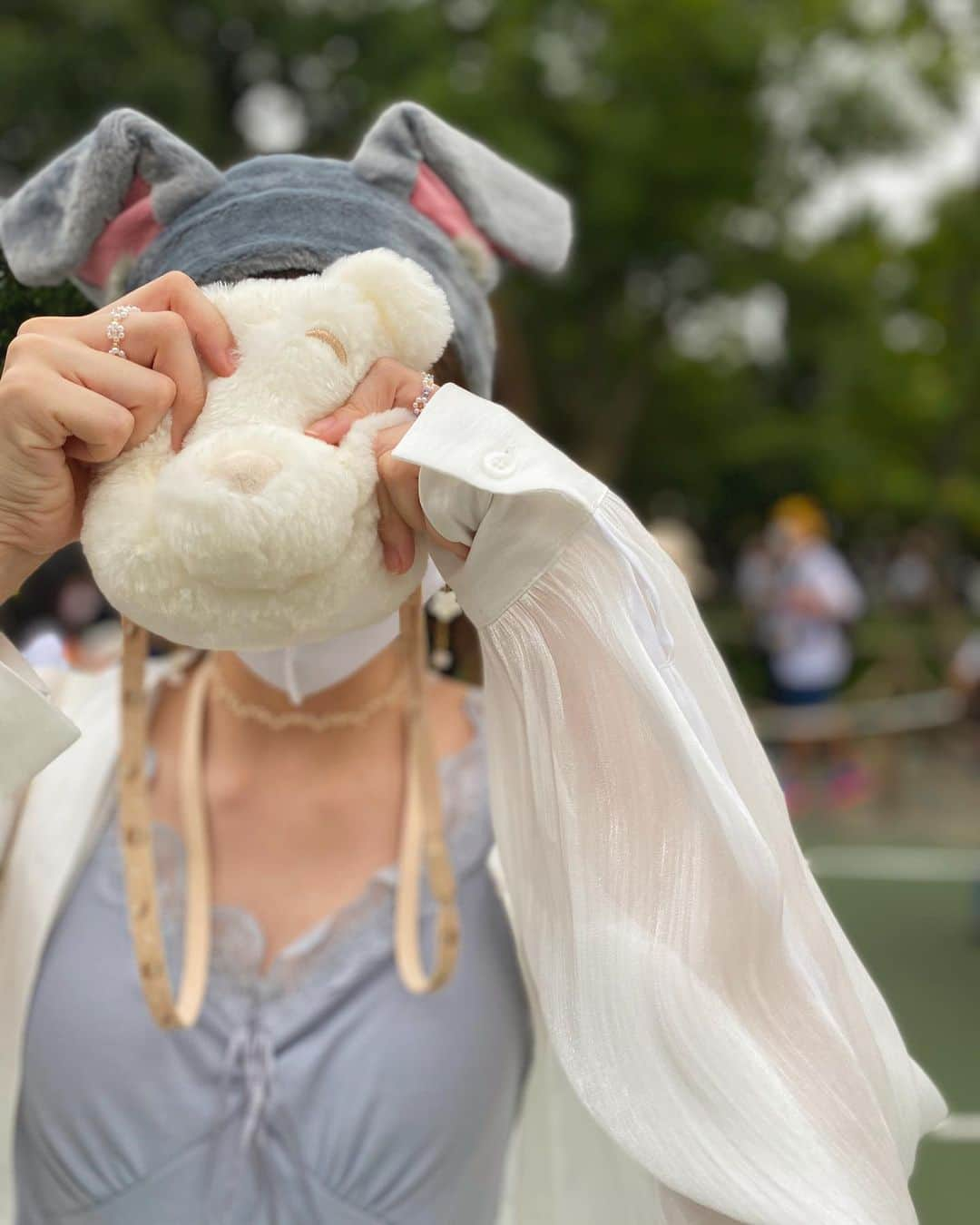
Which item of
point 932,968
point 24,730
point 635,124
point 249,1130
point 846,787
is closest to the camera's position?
point 24,730

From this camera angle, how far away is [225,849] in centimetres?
123

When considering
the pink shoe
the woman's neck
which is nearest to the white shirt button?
the woman's neck

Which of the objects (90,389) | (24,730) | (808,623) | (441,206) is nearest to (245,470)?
(90,389)

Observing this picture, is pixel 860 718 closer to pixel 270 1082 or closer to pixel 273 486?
pixel 270 1082

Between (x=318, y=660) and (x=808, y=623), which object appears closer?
(x=318, y=660)

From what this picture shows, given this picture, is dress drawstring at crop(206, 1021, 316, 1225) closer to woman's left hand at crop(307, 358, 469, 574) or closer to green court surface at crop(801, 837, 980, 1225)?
woman's left hand at crop(307, 358, 469, 574)

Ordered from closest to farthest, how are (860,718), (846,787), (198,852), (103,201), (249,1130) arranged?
(103,201), (249,1130), (198,852), (846,787), (860,718)

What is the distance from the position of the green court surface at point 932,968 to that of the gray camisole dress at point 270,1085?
1.63 meters

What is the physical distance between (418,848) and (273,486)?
0.54 metres

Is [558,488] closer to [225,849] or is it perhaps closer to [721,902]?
[721,902]

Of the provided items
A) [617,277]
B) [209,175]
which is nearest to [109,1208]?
[209,175]

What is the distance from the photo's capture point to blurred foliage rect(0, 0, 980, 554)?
9.48m

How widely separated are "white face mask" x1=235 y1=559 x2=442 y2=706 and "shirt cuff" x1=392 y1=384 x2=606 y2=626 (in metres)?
0.27

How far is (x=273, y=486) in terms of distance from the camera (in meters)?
0.76
